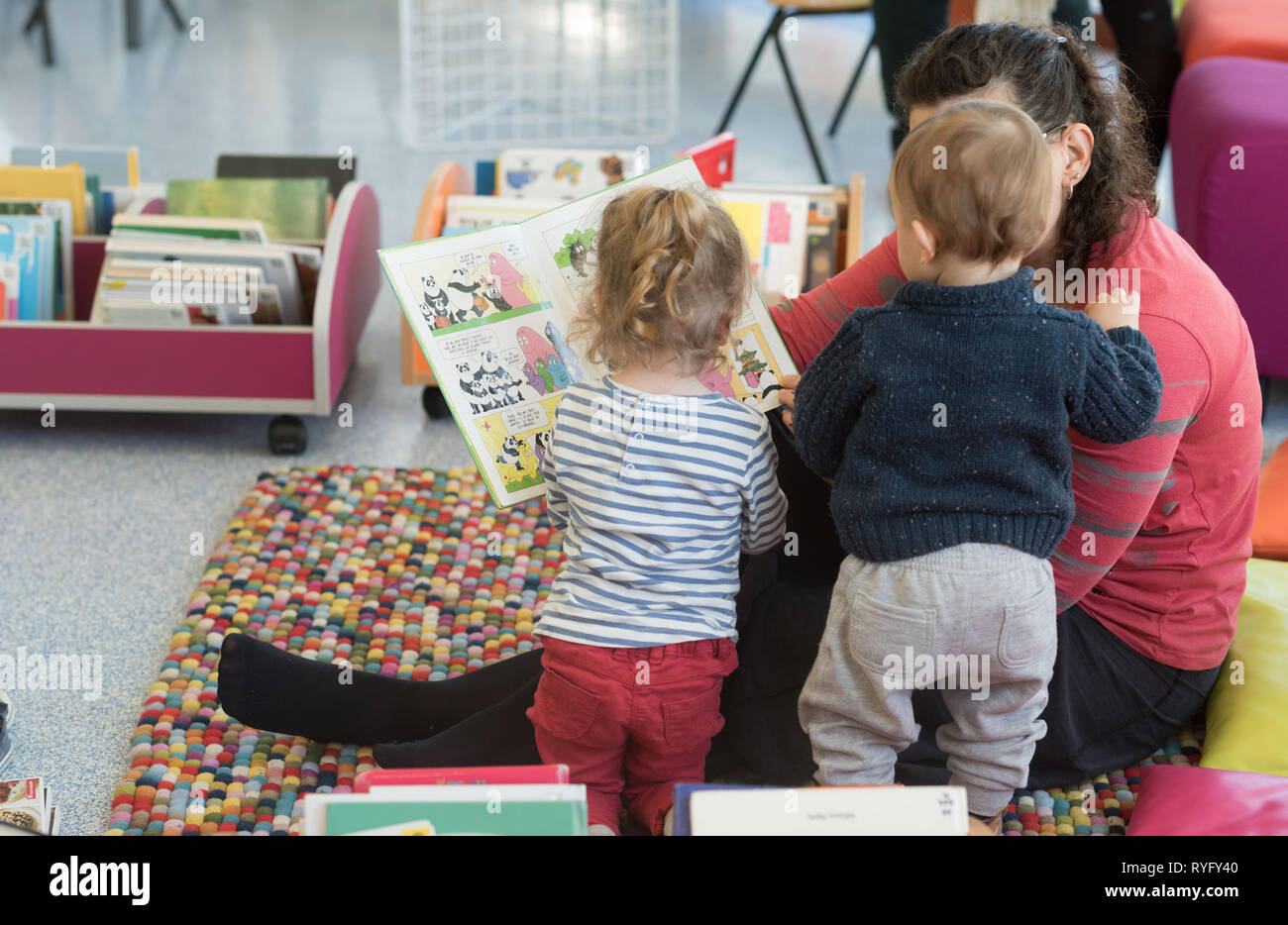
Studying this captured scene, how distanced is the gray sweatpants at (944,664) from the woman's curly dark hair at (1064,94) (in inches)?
12.5

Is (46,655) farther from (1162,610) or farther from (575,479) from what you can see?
(1162,610)

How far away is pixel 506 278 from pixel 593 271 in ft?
0.30

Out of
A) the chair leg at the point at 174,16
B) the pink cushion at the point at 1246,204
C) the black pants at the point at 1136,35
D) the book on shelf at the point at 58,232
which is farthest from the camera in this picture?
the chair leg at the point at 174,16

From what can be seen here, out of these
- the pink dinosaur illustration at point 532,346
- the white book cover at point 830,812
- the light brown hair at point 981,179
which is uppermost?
the light brown hair at point 981,179

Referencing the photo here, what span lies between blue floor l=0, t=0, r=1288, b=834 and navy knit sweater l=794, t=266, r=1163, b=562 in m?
0.88

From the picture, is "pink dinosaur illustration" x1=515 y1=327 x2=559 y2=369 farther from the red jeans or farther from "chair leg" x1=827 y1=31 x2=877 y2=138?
"chair leg" x1=827 y1=31 x2=877 y2=138

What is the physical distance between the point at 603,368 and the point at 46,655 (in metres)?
0.82

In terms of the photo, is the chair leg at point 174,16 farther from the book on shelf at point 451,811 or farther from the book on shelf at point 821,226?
the book on shelf at point 451,811

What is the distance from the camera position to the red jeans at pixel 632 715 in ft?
3.84

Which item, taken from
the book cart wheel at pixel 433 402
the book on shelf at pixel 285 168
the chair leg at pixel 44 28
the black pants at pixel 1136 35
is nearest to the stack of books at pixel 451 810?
the book cart wheel at pixel 433 402

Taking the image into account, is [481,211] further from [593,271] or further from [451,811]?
[451,811]

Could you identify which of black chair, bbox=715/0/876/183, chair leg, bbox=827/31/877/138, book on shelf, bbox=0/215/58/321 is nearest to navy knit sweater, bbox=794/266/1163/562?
book on shelf, bbox=0/215/58/321
